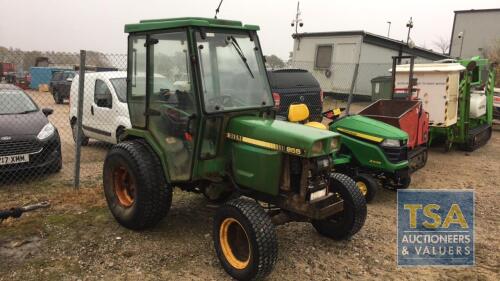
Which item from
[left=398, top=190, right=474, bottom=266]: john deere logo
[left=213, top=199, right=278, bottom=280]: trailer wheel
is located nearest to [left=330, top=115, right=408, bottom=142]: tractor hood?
[left=398, top=190, right=474, bottom=266]: john deere logo

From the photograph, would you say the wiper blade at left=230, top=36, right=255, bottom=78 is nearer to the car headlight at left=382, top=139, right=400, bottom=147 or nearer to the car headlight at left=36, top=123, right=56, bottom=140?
the car headlight at left=382, top=139, right=400, bottom=147

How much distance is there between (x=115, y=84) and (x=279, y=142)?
4.77 meters

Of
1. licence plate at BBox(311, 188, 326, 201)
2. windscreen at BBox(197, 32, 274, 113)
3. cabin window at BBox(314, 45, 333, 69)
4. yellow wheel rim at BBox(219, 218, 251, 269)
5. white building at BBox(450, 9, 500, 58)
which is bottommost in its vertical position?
yellow wheel rim at BBox(219, 218, 251, 269)

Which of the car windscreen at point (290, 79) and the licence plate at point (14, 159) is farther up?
the car windscreen at point (290, 79)

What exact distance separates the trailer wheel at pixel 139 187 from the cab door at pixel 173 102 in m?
0.17

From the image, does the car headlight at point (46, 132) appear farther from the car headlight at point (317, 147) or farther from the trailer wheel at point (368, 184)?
the trailer wheel at point (368, 184)

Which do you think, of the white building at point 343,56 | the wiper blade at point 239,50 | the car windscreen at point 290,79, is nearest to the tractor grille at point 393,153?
the wiper blade at point 239,50

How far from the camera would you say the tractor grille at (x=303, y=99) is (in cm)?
838

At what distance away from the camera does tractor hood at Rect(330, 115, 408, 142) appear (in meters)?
5.30

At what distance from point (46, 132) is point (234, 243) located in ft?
12.1

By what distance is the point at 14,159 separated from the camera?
17.4 feet

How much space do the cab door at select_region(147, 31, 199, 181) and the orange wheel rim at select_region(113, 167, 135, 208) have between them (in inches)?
26.0

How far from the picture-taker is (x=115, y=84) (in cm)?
715

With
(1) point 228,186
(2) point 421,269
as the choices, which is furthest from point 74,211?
(2) point 421,269
